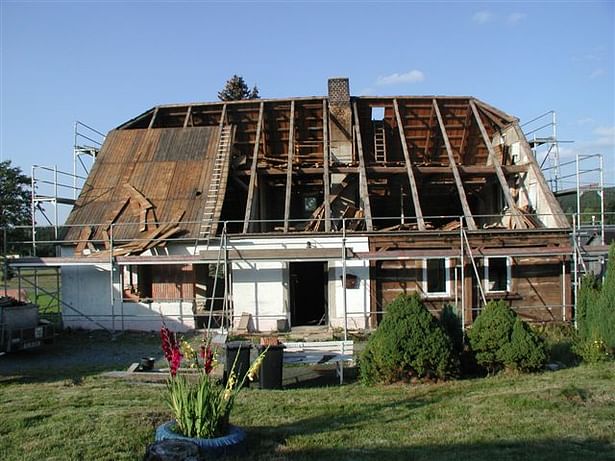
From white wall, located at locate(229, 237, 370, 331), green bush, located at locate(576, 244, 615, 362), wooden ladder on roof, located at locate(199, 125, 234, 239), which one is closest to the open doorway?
white wall, located at locate(229, 237, 370, 331)

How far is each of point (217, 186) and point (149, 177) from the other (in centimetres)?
258

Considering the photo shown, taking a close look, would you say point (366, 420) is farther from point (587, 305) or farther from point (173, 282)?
point (173, 282)

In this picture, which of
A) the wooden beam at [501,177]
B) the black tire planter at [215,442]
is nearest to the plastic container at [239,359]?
the black tire planter at [215,442]

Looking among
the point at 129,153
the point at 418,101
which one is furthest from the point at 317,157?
the point at 129,153

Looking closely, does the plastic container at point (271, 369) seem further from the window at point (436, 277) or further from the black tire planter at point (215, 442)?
the window at point (436, 277)

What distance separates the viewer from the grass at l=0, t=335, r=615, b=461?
6473 mm

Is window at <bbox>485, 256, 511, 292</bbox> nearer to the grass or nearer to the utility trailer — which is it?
the grass

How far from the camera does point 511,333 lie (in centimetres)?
1062

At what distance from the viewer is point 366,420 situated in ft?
25.8

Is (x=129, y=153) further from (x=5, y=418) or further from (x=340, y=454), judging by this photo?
(x=340, y=454)

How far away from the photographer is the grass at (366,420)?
21.2ft

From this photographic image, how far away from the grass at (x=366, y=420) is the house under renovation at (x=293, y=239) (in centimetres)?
547

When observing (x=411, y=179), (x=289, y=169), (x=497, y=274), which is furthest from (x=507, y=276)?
(x=289, y=169)

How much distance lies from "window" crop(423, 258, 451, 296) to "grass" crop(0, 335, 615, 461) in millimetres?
6694
